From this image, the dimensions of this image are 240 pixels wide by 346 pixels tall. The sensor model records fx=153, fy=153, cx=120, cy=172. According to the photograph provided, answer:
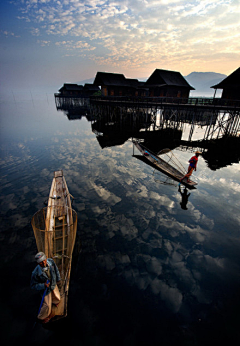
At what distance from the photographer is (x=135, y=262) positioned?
6.70 m

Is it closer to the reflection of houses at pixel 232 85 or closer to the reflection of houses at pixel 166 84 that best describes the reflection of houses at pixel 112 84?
the reflection of houses at pixel 166 84

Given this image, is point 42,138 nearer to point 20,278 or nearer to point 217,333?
point 20,278

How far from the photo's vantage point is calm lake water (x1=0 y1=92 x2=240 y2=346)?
15.6 feet

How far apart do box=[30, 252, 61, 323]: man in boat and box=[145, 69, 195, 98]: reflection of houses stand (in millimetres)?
37372

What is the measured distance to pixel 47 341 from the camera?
14.8 ft

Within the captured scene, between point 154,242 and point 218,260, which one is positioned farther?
point 154,242

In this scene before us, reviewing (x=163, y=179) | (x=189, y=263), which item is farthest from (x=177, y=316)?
(x=163, y=179)

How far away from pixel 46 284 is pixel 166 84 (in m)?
38.1

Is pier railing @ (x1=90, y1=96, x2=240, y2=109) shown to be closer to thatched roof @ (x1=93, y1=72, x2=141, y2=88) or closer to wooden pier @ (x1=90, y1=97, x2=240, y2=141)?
wooden pier @ (x1=90, y1=97, x2=240, y2=141)

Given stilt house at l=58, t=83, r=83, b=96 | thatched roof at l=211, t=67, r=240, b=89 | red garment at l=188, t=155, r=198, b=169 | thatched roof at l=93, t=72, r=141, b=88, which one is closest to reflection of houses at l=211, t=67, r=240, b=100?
thatched roof at l=211, t=67, r=240, b=89

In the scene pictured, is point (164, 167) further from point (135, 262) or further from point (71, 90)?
point (71, 90)

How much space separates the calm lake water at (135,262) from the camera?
15.6 feet

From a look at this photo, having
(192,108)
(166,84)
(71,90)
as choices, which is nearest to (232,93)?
(192,108)

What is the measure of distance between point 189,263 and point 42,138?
2613 cm
